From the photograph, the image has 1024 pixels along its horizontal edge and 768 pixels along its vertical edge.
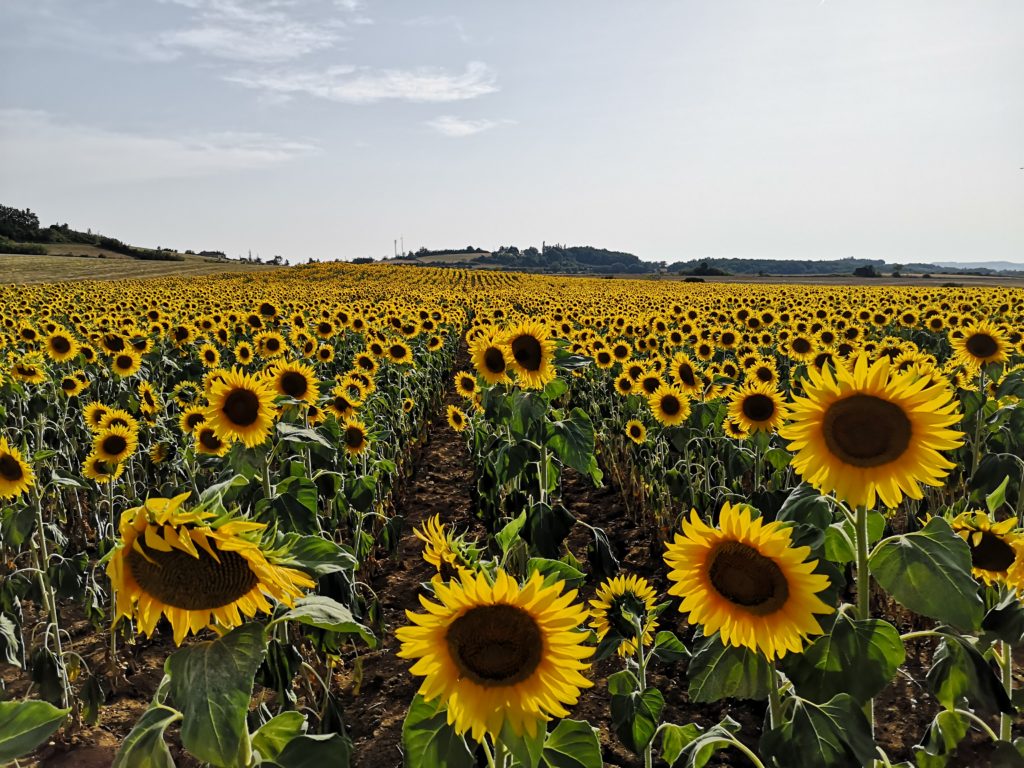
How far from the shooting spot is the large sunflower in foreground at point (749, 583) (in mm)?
1719

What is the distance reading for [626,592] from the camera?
10.6ft

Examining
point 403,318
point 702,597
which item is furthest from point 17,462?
point 403,318

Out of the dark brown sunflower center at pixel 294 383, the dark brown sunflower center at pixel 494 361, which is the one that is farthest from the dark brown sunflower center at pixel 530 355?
the dark brown sunflower center at pixel 294 383

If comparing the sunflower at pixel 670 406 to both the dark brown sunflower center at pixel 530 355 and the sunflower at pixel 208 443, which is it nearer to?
the dark brown sunflower center at pixel 530 355

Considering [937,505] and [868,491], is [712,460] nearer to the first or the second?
[937,505]

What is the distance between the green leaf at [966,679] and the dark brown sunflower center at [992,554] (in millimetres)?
537

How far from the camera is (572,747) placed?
1728mm

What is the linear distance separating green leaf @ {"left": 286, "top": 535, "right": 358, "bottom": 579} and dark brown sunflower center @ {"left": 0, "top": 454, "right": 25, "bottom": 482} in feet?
11.6

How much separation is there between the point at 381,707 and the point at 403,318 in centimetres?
944

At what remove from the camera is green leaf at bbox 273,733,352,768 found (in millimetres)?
1474

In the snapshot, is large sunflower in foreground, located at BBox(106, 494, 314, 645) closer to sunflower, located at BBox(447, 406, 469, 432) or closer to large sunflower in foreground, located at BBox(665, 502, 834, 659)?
large sunflower in foreground, located at BBox(665, 502, 834, 659)

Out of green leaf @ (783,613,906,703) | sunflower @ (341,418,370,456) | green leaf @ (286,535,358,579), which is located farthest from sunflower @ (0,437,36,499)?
green leaf @ (783,613,906,703)

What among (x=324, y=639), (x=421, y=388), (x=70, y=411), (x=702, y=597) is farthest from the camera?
(x=421, y=388)

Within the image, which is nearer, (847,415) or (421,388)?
(847,415)
